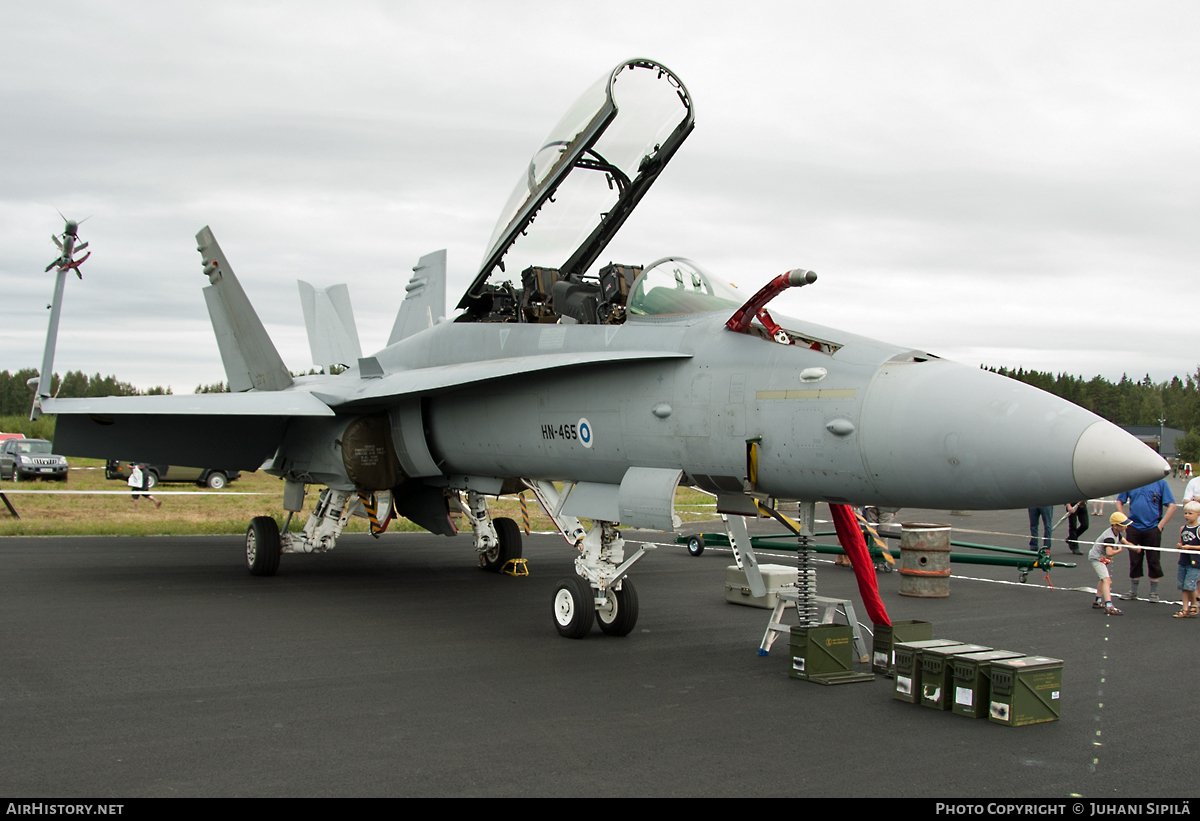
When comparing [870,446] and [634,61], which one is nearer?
[870,446]

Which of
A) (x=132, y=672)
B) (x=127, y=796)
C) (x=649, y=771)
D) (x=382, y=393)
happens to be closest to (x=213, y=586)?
(x=382, y=393)

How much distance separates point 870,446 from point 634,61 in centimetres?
405

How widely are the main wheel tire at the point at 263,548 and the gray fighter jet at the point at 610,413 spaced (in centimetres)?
3

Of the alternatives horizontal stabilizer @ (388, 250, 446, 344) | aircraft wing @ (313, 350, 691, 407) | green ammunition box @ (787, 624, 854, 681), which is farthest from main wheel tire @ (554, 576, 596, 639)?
horizontal stabilizer @ (388, 250, 446, 344)

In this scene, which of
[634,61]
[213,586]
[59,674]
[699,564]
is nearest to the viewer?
[59,674]

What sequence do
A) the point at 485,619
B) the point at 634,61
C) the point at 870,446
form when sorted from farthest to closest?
1. the point at 485,619
2. the point at 634,61
3. the point at 870,446

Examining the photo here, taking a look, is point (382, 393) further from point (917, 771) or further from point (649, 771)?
point (917, 771)

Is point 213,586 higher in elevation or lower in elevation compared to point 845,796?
lower

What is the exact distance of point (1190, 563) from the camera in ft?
31.1

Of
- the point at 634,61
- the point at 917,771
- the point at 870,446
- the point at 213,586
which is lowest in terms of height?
the point at 213,586

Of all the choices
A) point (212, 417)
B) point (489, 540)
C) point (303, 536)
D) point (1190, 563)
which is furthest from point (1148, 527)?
point (212, 417)

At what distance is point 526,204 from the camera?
26.5 feet

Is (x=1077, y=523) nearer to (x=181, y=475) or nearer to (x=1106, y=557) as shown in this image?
(x=1106, y=557)

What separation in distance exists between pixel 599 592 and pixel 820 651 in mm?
1988
